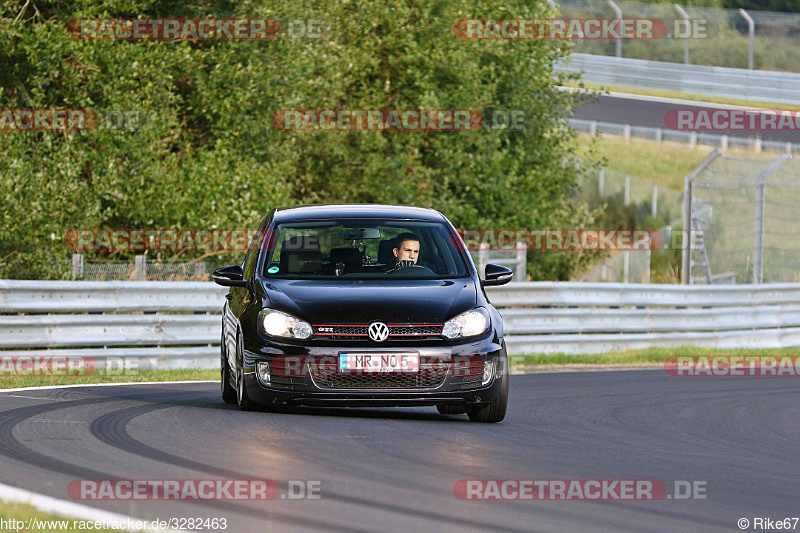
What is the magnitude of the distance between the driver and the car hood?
0.44m

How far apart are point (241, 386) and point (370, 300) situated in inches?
48.2

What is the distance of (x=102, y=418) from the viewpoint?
10.1m

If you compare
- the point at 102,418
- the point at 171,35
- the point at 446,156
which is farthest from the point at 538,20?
the point at 102,418

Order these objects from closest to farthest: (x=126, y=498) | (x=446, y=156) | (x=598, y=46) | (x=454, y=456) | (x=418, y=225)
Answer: (x=126, y=498)
(x=454, y=456)
(x=418, y=225)
(x=446, y=156)
(x=598, y=46)

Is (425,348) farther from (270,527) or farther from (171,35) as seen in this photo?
(171,35)

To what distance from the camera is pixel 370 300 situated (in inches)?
397

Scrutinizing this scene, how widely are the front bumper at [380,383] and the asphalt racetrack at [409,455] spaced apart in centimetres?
19

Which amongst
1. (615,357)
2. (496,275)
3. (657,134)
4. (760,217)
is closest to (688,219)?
(760,217)

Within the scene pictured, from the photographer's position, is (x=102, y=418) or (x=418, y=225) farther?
(x=418, y=225)

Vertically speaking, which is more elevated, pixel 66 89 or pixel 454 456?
pixel 66 89

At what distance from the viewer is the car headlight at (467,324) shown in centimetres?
1002

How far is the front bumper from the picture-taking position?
988 centimetres

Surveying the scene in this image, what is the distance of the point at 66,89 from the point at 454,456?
18.5 m

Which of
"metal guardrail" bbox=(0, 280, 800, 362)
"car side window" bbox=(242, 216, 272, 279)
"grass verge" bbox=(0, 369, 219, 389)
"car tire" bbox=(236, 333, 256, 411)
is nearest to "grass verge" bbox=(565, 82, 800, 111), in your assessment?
"metal guardrail" bbox=(0, 280, 800, 362)
